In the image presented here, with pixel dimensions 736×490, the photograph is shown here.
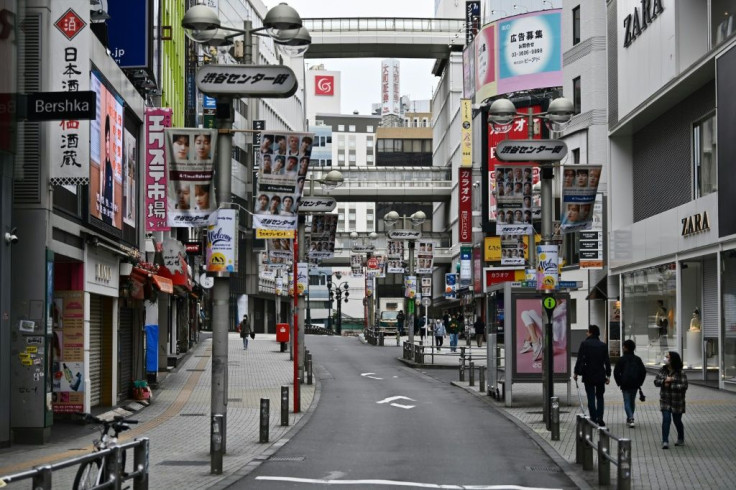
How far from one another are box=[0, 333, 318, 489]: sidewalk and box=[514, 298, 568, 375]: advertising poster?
207 inches

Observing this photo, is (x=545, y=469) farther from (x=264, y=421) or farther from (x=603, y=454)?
(x=264, y=421)

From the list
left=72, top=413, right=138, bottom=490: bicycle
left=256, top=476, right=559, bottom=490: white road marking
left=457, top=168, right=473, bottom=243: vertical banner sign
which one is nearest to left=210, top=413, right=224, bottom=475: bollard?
left=256, top=476, right=559, bottom=490: white road marking

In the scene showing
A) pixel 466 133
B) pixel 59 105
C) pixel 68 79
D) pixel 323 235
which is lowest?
pixel 323 235

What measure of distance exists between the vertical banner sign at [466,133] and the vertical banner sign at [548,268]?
60.9 metres

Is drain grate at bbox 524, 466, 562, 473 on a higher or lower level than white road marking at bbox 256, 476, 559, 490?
lower

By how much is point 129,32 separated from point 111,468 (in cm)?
1975

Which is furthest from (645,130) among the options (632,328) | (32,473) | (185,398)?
(32,473)

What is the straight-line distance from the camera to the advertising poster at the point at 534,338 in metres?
27.9

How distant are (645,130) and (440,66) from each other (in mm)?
62814

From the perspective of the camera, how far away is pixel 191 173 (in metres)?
18.6

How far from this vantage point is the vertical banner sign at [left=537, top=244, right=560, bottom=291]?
2353 centimetres

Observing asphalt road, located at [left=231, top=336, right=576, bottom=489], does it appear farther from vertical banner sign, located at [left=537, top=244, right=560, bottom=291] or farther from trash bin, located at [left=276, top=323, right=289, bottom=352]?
trash bin, located at [left=276, top=323, right=289, bottom=352]

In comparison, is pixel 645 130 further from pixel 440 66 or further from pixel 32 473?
pixel 440 66

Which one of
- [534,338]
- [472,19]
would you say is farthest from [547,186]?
[472,19]
